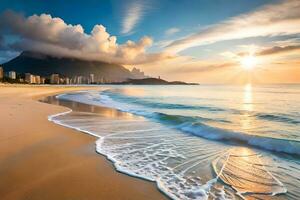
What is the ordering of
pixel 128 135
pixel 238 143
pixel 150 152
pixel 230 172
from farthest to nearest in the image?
pixel 128 135 < pixel 238 143 < pixel 150 152 < pixel 230 172

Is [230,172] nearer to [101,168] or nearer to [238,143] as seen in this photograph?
[101,168]

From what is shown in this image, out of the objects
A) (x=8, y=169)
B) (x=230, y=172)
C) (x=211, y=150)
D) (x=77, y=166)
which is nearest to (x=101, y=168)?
(x=77, y=166)

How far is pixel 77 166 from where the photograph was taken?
602cm

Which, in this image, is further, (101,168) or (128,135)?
(128,135)

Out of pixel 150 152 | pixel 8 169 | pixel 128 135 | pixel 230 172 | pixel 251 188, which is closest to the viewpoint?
pixel 251 188

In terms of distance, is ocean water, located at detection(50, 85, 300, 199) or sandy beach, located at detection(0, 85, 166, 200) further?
ocean water, located at detection(50, 85, 300, 199)

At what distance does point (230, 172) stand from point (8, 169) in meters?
4.86

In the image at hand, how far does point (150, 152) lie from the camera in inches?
304

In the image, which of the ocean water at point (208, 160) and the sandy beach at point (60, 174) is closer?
the sandy beach at point (60, 174)

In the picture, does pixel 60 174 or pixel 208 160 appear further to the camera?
pixel 208 160

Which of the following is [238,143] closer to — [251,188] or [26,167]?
[251,188]

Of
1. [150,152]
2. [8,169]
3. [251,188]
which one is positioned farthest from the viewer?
[150,152]

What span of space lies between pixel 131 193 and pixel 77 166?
2.00 m

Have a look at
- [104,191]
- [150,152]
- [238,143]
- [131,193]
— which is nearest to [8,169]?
[104,191]
